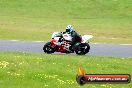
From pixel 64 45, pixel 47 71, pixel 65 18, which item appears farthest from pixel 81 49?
pixel 65 18

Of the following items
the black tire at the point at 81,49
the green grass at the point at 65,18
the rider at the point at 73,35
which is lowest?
the green grass at the point at 65,18

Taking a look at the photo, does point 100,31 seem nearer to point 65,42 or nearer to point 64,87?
point 65,42

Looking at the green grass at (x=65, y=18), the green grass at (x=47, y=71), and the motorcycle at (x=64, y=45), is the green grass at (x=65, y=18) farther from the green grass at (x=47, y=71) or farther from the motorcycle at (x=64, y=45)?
the green grass at (x=47, y=71)

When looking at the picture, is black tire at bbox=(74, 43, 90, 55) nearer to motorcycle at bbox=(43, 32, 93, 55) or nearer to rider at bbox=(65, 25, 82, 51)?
motorcycle at bbox=(43, 32, 93, 55)

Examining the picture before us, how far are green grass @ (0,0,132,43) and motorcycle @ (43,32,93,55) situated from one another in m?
8.08

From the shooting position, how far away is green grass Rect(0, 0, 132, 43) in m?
33.2

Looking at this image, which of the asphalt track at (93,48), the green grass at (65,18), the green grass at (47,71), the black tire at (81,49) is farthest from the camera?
the green grass at (65,18)

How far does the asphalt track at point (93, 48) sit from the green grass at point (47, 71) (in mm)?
5738

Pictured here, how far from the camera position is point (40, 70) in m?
13.8

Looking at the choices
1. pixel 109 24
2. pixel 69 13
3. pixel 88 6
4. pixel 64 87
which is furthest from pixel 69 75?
pixel 88 6

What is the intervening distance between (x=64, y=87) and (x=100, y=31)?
24.8 metres

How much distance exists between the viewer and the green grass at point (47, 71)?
1184cm

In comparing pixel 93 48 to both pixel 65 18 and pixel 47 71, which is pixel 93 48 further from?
pixel 65 18

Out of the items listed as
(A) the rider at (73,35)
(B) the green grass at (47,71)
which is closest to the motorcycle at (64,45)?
(A) the rider at (73,35)
